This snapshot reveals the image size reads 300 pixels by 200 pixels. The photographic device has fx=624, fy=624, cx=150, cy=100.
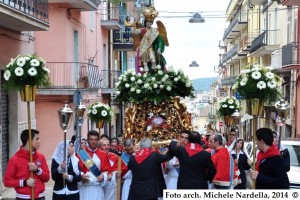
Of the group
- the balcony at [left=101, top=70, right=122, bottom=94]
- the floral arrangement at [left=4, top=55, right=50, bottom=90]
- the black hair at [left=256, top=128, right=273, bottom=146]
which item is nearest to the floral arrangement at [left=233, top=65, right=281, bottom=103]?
the black hair at [left=256, top=128, right=273, bottom=146]

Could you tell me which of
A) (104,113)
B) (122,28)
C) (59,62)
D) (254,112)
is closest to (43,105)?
(59,62)

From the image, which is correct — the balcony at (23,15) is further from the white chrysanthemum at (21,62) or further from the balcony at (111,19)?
the balcony at (111,19)

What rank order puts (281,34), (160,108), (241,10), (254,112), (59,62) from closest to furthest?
(254,112)
(160,108)
(59,62)
(281,34)
(241,10)

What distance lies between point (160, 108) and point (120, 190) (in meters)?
1.61

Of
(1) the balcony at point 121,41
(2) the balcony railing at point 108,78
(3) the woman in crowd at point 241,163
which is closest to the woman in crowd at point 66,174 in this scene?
(3) the woman in crowd at point 241,163

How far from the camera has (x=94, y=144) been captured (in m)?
10.0

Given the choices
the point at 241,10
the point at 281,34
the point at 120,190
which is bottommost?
the point at 120,190

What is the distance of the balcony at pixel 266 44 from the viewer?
33219mm

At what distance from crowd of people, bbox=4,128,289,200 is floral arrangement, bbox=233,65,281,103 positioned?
0.89 meters

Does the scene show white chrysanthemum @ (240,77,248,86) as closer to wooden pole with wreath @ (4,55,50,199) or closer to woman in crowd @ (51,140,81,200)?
woman in crowd @ (51,140,81,200)

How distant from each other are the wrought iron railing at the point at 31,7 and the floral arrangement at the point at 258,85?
5623 millimetres

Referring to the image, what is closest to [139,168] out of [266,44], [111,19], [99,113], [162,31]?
[162,31]

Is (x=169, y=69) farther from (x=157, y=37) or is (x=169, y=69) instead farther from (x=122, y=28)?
(x=122, y=28)

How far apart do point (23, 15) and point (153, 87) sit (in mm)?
4708
